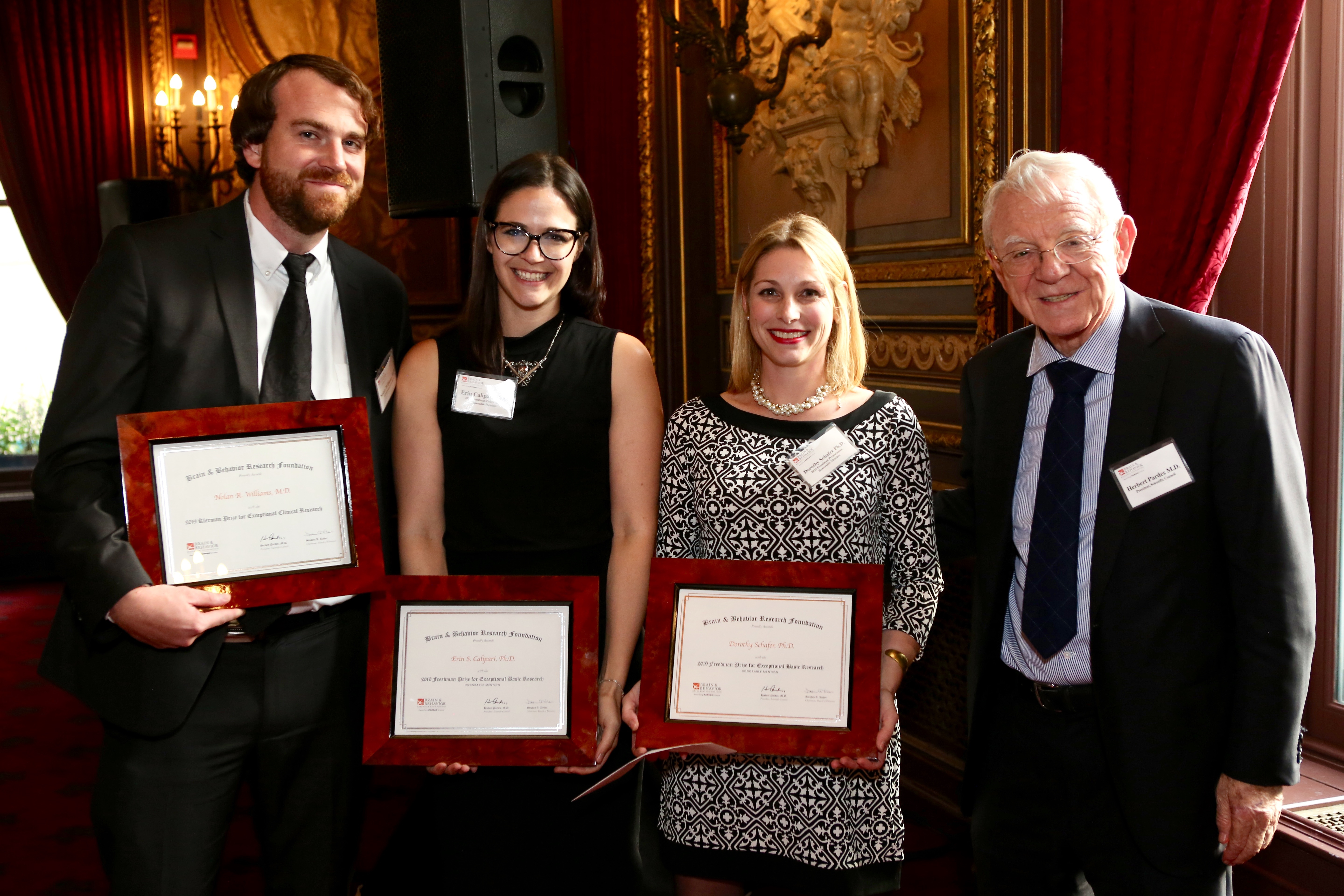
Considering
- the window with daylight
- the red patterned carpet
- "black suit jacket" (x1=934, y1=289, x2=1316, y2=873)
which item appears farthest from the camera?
the window with daylight

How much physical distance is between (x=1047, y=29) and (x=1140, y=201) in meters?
0.73

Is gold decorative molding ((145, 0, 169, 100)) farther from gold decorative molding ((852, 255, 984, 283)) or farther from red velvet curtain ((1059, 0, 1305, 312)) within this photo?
red velvet curtain ((1059, 0, 1305, 312))

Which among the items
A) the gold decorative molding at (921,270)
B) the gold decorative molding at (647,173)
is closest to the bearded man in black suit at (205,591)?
the gold decorative molding at (921,270)

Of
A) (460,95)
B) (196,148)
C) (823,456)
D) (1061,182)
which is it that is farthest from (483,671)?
(196,148)

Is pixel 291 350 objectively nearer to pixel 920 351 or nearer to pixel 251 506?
pixel 251 506

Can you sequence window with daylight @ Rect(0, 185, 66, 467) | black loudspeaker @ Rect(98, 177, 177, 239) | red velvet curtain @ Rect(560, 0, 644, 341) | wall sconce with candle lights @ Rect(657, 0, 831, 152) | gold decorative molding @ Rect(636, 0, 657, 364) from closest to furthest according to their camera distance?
wall sconce with candle lights @ Rect(657, 0, 831, 152)
gold decorative molding @ Rect(636, 0, 657, 364)
red velvet curtain @ Rect(560, 0, 644, 341)
black loudspeaker @ Rect(98, 177, 177, 239)
window with daylight @ Rect(0, 185, 66, 467)

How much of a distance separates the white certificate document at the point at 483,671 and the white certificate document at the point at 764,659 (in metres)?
0.21

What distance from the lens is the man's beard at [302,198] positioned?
1959 millimetres

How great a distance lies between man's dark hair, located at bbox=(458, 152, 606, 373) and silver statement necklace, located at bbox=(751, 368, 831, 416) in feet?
1.45

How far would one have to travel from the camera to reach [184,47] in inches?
273

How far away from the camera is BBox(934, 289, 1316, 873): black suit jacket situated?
4.88 ft

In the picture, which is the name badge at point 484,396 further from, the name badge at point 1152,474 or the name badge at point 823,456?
the name badge at point 1152,474

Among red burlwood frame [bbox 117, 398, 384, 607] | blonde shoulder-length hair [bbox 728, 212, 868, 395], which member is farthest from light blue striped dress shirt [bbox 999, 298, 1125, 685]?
red burlwood frame [bbox 117, 398, 384, 607]

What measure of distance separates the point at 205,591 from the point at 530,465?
0.64m
